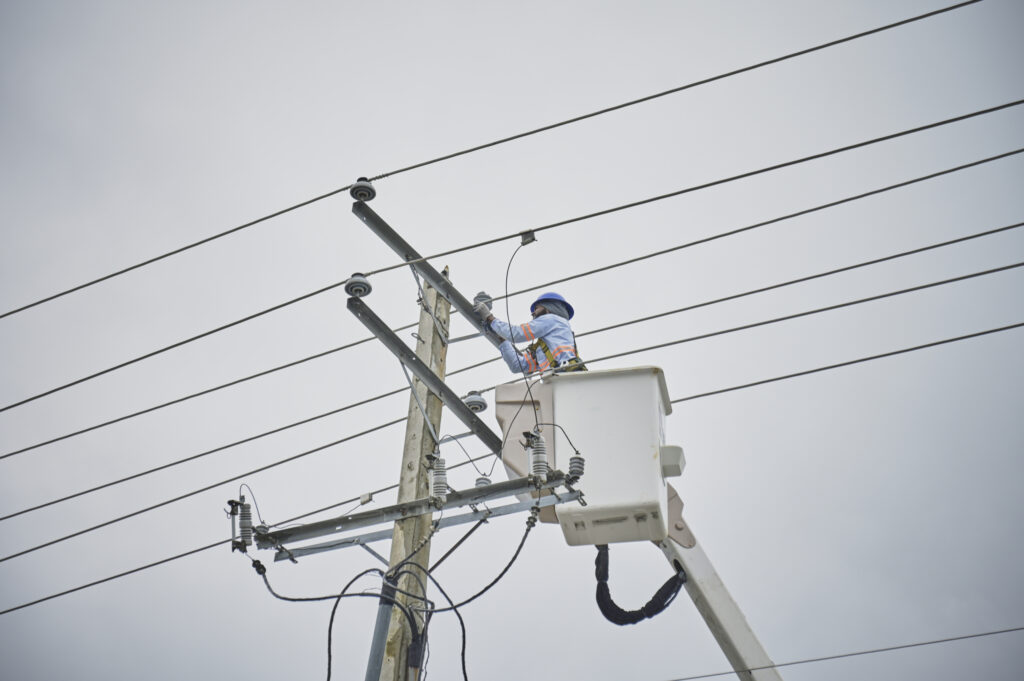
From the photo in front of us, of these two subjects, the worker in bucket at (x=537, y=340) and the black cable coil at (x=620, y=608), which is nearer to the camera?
the black cable coil at (x=620, y=608)

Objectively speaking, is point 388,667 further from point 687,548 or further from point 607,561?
point 687,548

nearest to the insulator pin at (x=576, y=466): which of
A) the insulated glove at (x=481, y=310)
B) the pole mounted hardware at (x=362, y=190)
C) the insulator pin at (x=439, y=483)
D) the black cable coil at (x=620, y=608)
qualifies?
the insulator pin at (x=439, y=483)

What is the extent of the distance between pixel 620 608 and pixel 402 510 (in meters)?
1.67

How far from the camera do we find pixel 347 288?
5.99 m

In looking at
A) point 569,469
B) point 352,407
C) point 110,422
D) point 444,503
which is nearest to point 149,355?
point 110,422

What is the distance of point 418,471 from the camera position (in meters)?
5.53

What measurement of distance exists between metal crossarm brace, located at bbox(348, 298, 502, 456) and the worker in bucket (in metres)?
0.53

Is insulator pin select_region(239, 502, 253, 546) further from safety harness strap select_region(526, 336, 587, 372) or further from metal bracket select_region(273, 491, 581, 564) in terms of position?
safety harness strap select_region(526, 336, 587, 372)

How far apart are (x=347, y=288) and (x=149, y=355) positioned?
249 centimetres

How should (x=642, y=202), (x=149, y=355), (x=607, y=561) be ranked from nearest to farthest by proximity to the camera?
(x=607, y=561), (x=642, y=202), (x=149, y=355)

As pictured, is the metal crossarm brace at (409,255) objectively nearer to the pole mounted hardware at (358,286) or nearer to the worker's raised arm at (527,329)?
the worker's raised arm at (527,329)

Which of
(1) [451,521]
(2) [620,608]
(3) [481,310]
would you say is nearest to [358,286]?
(3) [481,310]

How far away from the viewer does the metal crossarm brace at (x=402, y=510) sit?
4832 millimetres

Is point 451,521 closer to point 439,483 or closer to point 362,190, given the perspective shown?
point 439,483
